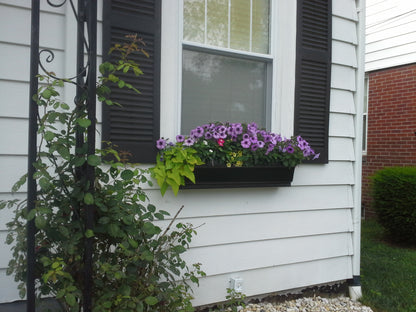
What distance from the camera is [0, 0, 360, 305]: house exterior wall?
200cm

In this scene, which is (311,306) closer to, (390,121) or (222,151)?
(222,151)

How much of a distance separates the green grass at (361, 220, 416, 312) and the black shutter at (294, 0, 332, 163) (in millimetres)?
1214

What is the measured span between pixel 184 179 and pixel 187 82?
0.68 meters

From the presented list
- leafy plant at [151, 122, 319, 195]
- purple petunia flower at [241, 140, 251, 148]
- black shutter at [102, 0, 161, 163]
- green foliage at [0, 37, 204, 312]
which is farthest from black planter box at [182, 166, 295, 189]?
green foliage at [0, 37, 204, 312]

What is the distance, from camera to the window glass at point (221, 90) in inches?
102

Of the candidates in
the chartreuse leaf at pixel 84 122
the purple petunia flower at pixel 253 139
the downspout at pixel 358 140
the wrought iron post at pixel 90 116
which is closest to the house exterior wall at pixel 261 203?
the downspout at pixel 358 140

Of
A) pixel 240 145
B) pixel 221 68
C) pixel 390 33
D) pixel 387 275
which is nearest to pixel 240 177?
pixel 240 145

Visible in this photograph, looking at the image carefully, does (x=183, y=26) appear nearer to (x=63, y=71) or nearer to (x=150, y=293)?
(x=63, y=71)

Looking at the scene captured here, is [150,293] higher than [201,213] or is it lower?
lower

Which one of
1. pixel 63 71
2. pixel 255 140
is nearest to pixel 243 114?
pixel 255 140

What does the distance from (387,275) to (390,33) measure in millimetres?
4164

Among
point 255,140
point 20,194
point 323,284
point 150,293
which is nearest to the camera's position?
point 150,293

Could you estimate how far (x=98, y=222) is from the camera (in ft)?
5.49

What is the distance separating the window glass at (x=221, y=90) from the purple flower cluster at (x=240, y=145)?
6.3 inches
